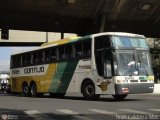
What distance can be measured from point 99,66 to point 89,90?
167 centimetres

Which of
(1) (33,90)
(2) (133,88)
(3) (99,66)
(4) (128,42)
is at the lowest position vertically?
(2) (133,88)

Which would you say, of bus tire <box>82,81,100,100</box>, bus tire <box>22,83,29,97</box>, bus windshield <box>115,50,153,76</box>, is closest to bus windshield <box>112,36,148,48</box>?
bus windshield <box>115,50,153,76</box>

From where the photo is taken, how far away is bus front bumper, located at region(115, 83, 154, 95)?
883 inches

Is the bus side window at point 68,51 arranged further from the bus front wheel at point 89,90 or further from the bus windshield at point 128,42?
the bus windshield at point 128,42

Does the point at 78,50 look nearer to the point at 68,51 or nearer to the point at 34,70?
the point at 68,51

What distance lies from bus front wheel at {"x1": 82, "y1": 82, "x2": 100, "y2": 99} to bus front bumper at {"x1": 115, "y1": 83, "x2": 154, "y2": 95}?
184 centimetres

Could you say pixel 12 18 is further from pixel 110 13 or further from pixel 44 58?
pixel 44 58

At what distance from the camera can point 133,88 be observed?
22891 mm

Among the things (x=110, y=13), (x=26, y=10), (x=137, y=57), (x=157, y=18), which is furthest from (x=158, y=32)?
(x=137, y=57)

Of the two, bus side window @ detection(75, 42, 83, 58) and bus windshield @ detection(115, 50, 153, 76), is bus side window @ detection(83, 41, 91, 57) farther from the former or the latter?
bus windshield @ detection(115, 50, 153, 76)

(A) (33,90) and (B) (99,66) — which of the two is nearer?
(B) (99,66)

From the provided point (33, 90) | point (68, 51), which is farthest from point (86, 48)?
point (33, 90)

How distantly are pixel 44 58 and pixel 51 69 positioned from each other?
4.04 ft

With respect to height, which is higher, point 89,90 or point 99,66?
point 99,66
